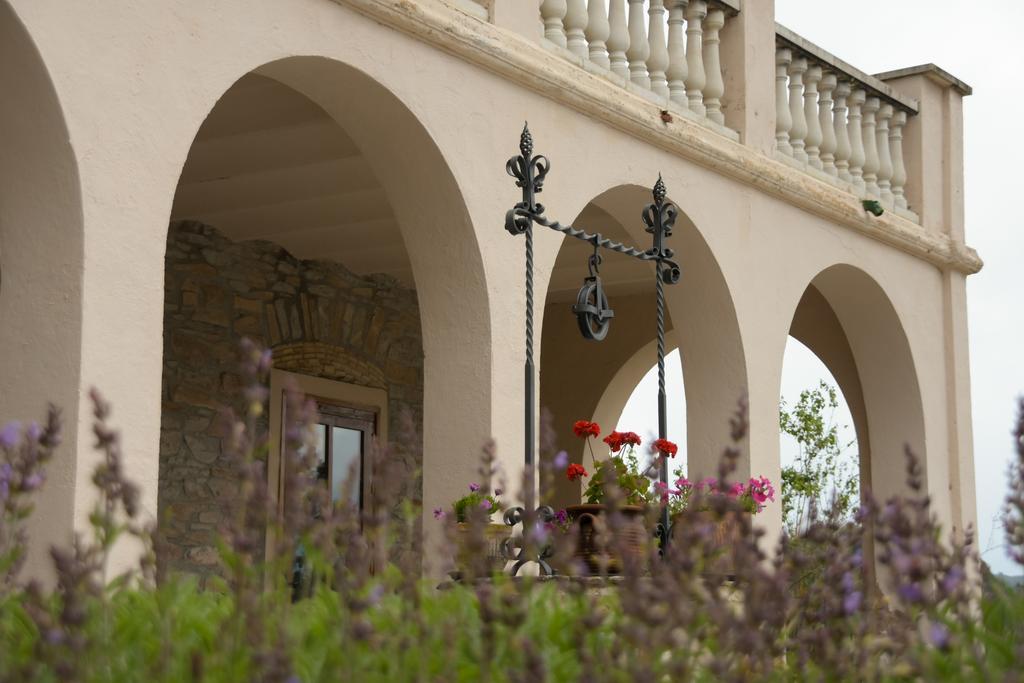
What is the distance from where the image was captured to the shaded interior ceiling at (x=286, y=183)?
772 cm

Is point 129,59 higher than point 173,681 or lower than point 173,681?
higher

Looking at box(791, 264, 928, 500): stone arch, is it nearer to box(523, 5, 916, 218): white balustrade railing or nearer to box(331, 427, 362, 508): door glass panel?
box(523, 5, 916, 218): white balustrade railing

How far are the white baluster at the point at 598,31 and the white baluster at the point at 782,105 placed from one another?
189cm

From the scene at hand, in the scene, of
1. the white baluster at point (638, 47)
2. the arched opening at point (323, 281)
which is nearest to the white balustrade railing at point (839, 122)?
the white baluster at point (638, 47)

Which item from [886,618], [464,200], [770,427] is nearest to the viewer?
[886,618]

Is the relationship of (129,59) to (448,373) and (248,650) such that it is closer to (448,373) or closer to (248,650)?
(448,373)

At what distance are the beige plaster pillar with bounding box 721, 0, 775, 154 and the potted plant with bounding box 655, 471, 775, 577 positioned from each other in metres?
2.08

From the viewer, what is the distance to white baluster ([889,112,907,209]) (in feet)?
35.0

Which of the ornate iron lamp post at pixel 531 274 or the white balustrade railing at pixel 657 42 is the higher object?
the white balustrade railing at pixel 657 42

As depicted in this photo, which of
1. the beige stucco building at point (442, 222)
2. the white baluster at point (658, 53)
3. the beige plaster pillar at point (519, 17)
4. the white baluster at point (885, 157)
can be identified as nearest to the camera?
the beige stucco building at point (442, 222)

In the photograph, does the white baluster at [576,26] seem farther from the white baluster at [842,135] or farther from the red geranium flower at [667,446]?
the white baluster at [842,135]

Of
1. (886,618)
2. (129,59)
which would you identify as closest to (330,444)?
(129,59)

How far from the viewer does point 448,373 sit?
6805 mm

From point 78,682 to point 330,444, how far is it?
318 inches
